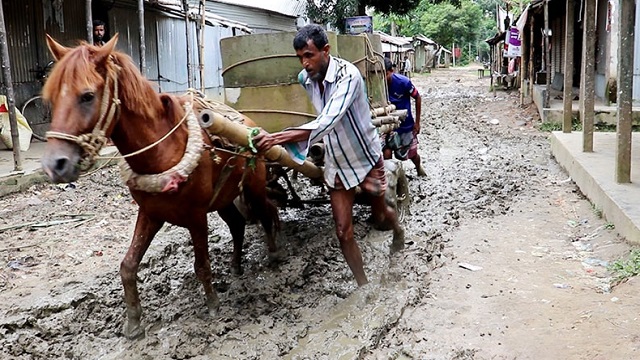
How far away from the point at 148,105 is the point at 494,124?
12.5 metres

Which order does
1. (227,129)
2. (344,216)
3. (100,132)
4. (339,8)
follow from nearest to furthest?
1. (100,132)
2. (227,129)
3. (344,216)
4. (339,8)

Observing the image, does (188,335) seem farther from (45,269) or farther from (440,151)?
(440,151)

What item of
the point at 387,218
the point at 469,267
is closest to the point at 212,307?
the point at 387,218

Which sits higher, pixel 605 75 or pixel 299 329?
pixel 605 75

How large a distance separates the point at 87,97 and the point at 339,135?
5.46ft

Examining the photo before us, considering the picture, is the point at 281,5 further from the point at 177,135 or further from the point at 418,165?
the point at 177,135

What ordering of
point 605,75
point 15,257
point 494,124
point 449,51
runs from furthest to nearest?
1. point 449,51
2. point 494,124
3. point 605,75
4. point 15,257

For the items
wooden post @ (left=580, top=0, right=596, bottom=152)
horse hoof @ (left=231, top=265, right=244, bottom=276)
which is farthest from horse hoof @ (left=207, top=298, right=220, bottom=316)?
wooden post @ (left=580, top=0, right=596, bottom=152)

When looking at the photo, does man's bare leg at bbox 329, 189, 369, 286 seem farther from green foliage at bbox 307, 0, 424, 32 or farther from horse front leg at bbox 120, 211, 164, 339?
green foliage at bbox 307, 0, 424, 32

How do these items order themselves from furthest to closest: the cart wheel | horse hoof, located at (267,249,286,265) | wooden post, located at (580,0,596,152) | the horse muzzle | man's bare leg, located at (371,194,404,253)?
wooden post, located at (580,0,596,152), the cart wheel, horse hoof, located at (267,249,286,265), man's bare leg, located at (371,194,404,253), the horse muzzle

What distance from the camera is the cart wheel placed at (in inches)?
214

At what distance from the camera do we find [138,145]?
132 inches

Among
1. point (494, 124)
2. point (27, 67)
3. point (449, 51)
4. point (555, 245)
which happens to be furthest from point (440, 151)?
point (449, 51)

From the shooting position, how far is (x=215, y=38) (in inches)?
695
